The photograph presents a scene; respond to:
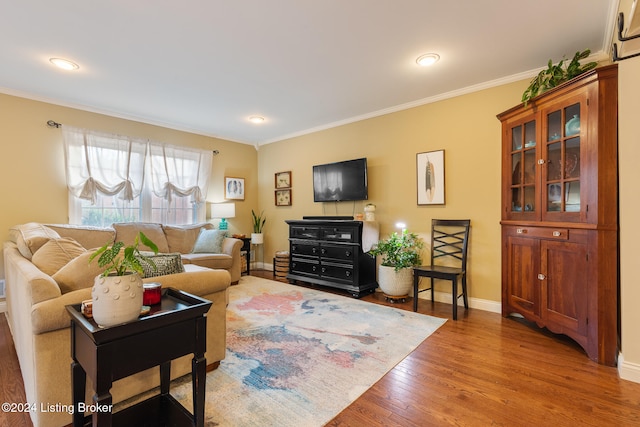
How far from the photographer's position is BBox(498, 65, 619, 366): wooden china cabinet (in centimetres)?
214

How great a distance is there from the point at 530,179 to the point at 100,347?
3368 mm

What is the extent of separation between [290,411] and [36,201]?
4.02 metres

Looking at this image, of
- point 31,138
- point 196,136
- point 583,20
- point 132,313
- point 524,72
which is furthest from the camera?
point 196,136

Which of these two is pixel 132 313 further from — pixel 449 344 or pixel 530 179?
pixel 530 179

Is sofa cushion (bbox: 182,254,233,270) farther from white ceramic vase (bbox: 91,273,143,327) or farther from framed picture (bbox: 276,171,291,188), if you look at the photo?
white ceramic vase (bbox: 91,273,143,327)

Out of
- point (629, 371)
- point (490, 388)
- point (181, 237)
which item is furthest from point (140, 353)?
point (181, 237)

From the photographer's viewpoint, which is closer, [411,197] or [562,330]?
[562,330]

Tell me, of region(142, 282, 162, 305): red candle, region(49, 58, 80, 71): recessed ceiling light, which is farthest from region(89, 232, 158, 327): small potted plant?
region(49, 58, 80, 71): recessed ceiling light

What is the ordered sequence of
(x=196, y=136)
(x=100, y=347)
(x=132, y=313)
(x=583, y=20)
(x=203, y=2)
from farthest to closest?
(x=196, y=136)
(x=583, y=20)
(x=203, y=2)
(x=132, y=313)
(x=100, y=347)

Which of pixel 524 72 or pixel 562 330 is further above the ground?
pixel 524 72

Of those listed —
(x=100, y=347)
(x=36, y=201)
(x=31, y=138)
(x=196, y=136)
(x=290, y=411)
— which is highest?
(x=196, y=136)

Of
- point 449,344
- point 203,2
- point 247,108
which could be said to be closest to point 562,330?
point 449,344

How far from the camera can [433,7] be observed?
2.12m

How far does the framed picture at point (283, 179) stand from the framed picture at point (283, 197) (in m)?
0.10
